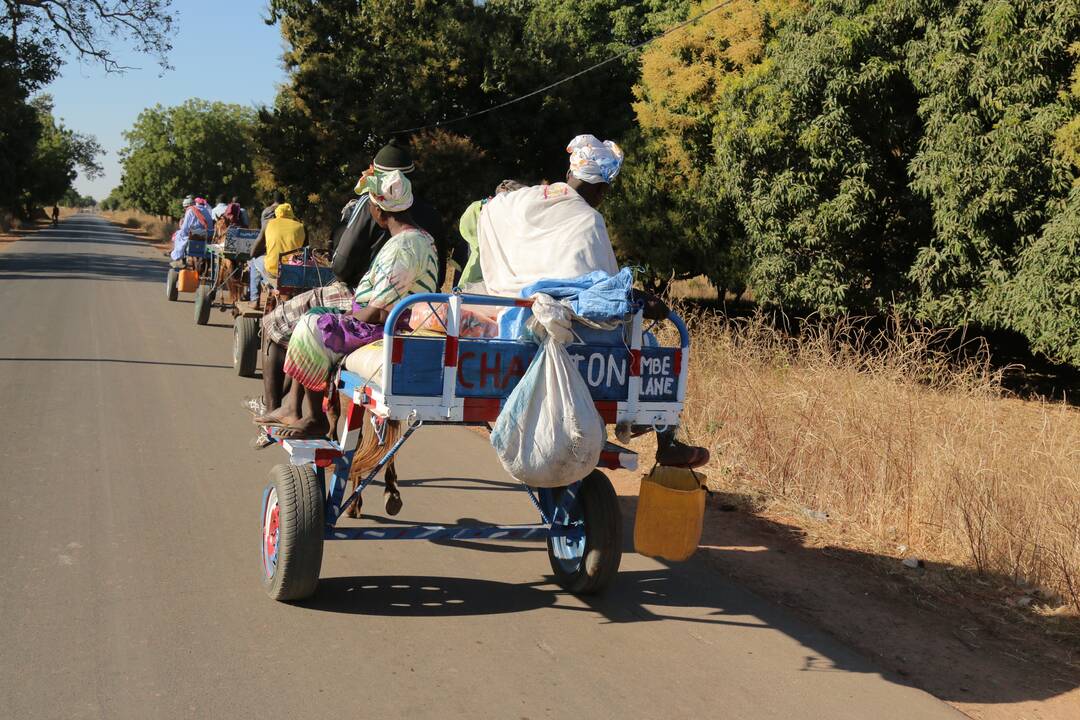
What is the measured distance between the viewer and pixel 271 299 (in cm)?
1158

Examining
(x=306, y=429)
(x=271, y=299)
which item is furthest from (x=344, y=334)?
(x=271, y=299)

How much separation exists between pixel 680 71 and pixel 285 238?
33.6 ft

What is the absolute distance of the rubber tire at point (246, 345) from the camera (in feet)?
38.7

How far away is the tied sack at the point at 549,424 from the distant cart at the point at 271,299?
629cm

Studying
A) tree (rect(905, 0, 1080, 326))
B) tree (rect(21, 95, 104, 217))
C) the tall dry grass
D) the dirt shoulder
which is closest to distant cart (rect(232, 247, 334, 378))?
the tall dry grass

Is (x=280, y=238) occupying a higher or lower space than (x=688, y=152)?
lower

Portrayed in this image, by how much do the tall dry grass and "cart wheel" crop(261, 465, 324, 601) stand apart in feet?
12.0

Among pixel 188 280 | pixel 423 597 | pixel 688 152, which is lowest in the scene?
pixel 423 597

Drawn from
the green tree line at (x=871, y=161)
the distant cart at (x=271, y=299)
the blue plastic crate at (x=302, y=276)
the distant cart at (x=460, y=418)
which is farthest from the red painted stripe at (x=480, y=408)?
the green tree line at (x=871, y=161)

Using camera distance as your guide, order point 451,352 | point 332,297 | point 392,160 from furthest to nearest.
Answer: point 332,297 < point 392,160 < point 451,352

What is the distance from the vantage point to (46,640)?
171 inches

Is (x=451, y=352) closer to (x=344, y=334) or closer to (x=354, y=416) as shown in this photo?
(x=354, y=416)

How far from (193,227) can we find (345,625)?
16.7 meters

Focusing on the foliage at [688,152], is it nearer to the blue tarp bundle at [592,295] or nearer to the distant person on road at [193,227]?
the distant person on road at [193,227]
